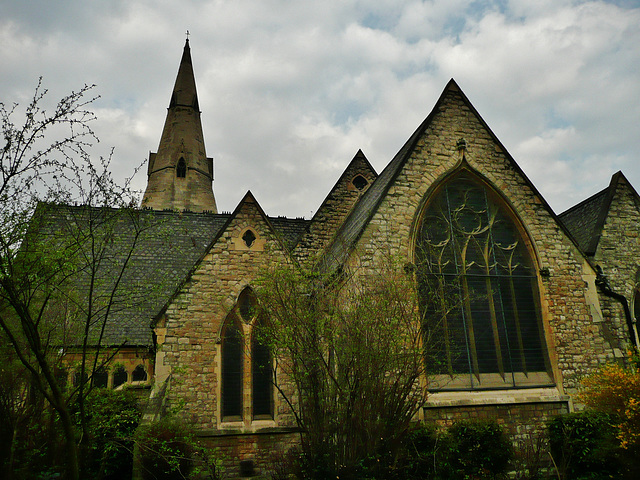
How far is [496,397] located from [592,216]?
789 cm

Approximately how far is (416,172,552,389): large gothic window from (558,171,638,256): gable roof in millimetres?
2670

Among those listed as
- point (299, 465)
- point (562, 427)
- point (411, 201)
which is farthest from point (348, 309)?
point (562, 427)

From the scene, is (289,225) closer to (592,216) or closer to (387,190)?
(387,190)

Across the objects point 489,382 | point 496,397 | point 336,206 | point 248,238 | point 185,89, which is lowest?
point 496,397

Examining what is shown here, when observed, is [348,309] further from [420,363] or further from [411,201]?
[411,201]

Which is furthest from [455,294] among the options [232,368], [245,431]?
[245,431]

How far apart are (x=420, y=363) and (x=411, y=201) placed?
4.54 metres

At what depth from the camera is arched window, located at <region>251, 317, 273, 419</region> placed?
40.7 feet

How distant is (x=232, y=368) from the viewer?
12.5m

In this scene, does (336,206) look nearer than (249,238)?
No

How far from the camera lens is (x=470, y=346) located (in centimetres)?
1191

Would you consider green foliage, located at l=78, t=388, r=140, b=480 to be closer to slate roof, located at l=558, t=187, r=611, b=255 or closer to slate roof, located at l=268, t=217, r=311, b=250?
slate roof, located at l=268, t=217, r=311, b=250

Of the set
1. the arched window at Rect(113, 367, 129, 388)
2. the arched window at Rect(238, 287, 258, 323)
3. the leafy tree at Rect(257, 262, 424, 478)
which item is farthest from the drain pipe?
the arched window at Rect(113, 367, 129, 388)

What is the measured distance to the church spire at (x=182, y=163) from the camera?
1305 inches
